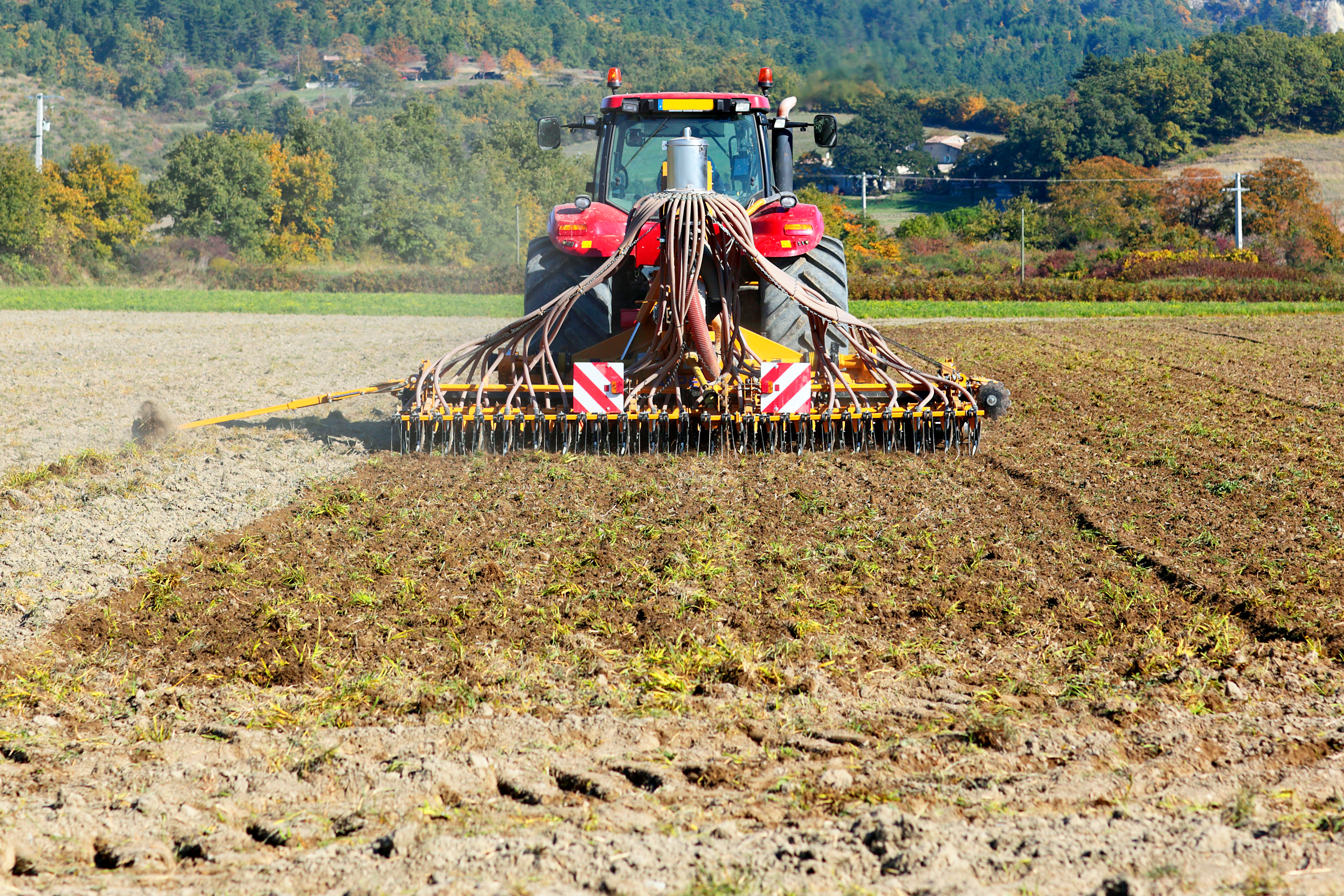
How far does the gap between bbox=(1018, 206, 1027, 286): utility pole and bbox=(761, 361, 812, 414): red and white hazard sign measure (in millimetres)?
27117

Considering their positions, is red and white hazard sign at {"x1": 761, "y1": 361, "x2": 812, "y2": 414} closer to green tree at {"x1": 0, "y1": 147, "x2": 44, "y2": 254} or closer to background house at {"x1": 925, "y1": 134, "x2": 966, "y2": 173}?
green tree at {"x1": 0, "y1": 147, "x2": 44, "y2": 254}

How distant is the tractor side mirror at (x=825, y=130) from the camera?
333 inches

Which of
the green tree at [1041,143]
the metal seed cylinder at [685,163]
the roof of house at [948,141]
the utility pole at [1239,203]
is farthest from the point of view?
the green tree at [1041,143]

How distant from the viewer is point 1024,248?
36.6 meters

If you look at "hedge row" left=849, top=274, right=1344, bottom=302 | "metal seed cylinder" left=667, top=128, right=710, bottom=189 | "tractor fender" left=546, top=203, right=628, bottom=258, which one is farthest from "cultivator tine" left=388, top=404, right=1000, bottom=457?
"hedge row" left=849, top=274, right=1344, bottom=302

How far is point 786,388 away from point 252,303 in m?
24.2

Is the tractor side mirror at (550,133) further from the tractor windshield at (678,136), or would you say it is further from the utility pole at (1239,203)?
the utility pole at (1239,203)

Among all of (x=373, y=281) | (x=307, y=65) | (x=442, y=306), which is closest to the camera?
(x=442, y=306)

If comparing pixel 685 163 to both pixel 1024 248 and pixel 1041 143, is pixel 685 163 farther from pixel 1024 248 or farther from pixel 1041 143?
pixel 1041 143

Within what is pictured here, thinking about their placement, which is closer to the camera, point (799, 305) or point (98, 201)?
point (799, 305)

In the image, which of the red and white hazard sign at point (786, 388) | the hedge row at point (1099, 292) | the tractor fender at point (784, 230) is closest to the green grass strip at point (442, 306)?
the hedge row at point (1099, 292)

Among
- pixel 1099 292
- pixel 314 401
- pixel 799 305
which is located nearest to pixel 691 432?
pixel 799 305

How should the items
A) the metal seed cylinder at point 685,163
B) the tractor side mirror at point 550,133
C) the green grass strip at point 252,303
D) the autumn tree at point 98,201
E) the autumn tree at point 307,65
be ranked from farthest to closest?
the autumn tree at point 307,65 → the autumn tree at point 98,201 → the green grass strip at point 252,303 → the tractor side mirror at point 550,133 → the metal seed cylinder at point 685,163

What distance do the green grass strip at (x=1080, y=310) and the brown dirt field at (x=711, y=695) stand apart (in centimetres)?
2155
